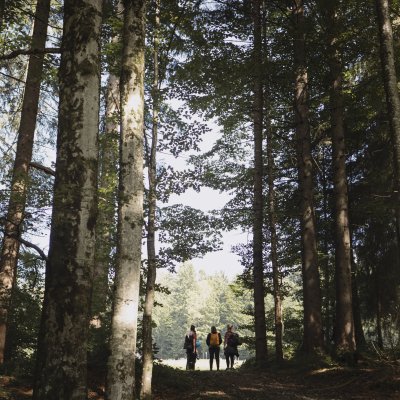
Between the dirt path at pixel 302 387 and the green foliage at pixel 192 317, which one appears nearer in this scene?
the dirt path at pixel 302 387

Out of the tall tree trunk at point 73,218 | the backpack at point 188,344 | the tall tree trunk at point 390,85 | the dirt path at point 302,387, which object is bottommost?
the dirt path at point 302,387

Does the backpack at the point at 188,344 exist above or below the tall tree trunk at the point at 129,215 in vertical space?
below

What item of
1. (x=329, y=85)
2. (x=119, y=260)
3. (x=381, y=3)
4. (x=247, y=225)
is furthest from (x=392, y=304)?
(x=119, y=260)

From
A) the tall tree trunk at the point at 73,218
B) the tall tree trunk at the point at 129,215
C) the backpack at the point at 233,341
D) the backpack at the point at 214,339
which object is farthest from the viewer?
the backpack at the point at 233,341

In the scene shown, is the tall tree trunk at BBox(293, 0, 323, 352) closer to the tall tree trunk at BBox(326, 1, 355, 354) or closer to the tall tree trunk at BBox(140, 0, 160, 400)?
the tall tree trunk at BBox(326, 1, 355, 354)

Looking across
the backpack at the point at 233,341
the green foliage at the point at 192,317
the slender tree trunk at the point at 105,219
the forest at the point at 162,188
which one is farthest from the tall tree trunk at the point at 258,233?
the green foliage at the point at 192,317

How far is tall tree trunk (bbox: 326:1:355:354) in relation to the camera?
11195mm

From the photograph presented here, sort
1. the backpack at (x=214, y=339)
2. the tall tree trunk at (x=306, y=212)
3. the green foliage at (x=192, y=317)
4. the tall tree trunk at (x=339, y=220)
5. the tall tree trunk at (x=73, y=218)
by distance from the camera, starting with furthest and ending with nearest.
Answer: the green foliage at (x=192, y=317) < the backpack at (x=214, y=339) < the tall tree trunk at (x=306, y=212) < the tall tree trunk at (x=339, y=220) < the tall tree trunk at (x=73, y=218)

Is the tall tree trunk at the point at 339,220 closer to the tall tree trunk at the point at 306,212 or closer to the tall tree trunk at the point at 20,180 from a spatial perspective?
the tall tree trunk at the point at 306,212

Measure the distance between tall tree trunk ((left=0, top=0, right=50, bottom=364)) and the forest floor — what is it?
1774mm

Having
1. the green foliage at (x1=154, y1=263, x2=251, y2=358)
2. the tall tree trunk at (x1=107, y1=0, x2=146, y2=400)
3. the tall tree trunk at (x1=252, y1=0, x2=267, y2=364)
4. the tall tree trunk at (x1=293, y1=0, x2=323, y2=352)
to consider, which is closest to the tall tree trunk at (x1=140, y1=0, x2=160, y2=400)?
the tall tree trunk at (x1=107, y1=0, x2=146, y2=400)

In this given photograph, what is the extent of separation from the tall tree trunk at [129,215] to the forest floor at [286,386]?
2684 mm

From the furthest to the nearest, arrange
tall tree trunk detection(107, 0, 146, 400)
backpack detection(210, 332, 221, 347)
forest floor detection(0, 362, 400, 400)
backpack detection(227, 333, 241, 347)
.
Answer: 1. backpack detection(227, 333, 241, 347)
2. backpack detection(210, 332, 221, 347)
3. forest floor detection(0, 362, 400, 400)
4. tall tree trunk detection(107, 0, 146, 400)

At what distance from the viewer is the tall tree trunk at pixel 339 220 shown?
11.2 meters
